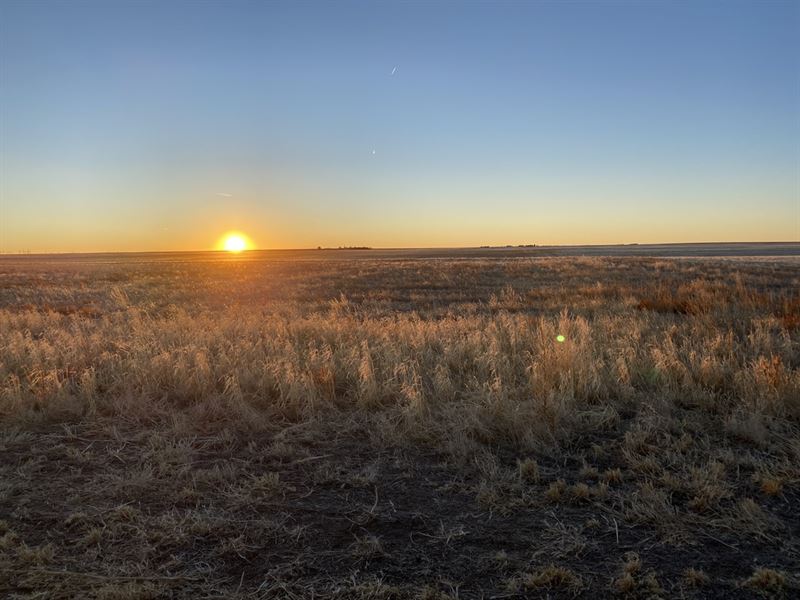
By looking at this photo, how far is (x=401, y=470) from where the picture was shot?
15.4ft

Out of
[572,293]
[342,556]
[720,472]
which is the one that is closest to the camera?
[342,556]

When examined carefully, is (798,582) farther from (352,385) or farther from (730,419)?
(352,385)

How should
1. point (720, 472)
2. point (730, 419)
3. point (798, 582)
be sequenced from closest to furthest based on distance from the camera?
point (798, 582) → point (720, 472) → point (730, 419)

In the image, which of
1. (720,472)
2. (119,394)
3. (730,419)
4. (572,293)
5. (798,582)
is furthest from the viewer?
(572,293)

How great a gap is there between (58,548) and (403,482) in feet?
7.77

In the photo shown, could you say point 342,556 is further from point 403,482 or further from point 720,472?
point 720,472

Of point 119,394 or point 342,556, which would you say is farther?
point 119,394

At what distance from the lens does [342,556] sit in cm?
341

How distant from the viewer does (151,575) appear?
3.18 m

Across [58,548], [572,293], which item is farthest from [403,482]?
[572,293]

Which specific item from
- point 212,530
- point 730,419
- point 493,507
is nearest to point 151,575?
point 212,530

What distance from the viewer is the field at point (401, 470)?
3213 millimetres

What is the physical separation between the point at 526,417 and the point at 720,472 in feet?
5.43

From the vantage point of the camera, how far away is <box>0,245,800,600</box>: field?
321cm
